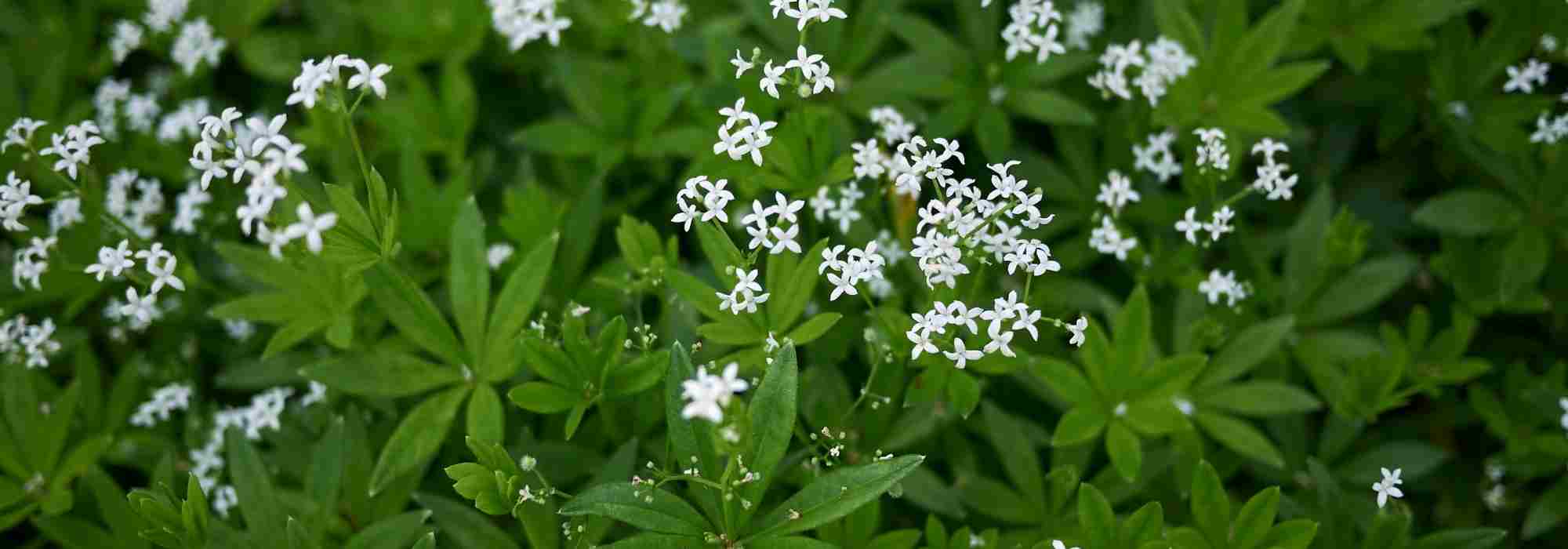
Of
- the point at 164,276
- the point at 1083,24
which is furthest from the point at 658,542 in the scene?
the point at 1083,24

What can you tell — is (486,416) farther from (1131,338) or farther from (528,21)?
(1131,338)

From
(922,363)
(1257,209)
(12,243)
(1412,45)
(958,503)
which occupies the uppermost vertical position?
(1412,45)

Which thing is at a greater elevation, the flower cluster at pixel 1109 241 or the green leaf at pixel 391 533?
the flower cluster at pixel 1109 241

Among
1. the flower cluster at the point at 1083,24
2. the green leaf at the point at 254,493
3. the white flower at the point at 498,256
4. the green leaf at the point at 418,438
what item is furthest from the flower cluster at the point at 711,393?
the flower cluster at the point at 1083,24

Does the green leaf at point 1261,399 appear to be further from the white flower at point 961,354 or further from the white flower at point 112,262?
the white flower at point 112,262

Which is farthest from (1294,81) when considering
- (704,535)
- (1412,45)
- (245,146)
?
(245,146)

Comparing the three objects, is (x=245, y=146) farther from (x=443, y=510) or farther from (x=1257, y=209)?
(x=1257, y=209)
